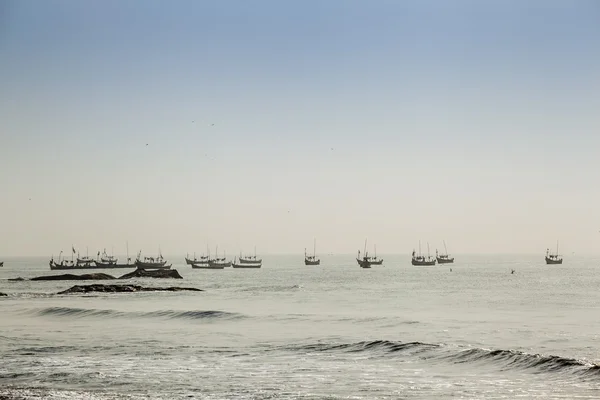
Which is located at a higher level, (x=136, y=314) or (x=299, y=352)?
(x=136, y=314)

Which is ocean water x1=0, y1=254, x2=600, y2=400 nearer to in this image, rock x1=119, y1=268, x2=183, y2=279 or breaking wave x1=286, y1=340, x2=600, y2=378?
breaking wave x1=286, y1=340, x2=600, y2=378

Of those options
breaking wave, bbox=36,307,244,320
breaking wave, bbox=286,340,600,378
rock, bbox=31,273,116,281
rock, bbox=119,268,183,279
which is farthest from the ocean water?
rock, bbox=119,268,183,279

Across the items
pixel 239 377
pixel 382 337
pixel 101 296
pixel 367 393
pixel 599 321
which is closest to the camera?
pixel 367 393

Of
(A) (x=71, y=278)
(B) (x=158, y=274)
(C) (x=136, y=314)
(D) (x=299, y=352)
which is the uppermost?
(B) (x=158, y=274)

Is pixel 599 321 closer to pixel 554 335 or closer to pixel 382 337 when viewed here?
pixel 554 335

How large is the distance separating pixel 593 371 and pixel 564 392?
4389 mm

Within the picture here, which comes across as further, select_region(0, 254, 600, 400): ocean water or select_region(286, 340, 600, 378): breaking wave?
select_region(286, 340, 600, 378): breaking wave

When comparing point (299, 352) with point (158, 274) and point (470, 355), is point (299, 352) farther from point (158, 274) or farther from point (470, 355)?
point (158, 274)

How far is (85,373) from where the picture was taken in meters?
28.6

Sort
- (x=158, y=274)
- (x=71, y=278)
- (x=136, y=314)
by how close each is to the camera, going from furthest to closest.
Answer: (x=158, y=274)
(x=71, y=278)
(x=136, y=314)

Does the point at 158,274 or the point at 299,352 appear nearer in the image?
the point at 299,352

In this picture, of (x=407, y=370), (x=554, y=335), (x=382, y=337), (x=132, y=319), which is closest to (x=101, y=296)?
(x=132, y=319)

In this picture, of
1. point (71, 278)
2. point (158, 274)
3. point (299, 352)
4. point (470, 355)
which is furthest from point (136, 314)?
point (158, 274)

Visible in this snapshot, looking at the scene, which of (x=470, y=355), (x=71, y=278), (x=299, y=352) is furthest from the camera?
(x=71, y=278)
